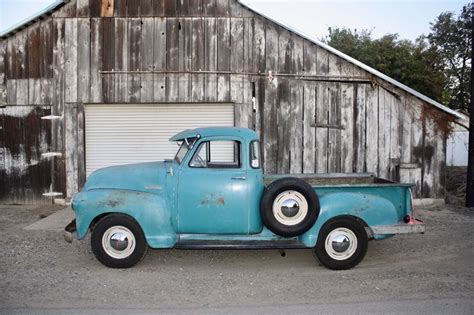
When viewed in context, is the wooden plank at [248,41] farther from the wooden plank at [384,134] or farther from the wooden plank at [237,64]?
the wooden plank at [384,134]

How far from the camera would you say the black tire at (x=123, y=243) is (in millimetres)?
6926

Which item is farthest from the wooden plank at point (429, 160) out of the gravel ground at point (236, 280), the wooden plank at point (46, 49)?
the wooden plank at point (46, 49)

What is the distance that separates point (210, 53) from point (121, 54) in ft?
7.35

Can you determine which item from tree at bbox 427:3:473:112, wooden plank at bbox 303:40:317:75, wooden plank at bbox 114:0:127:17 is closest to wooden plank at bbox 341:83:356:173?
wooden plank at bbox 303:40:317:75

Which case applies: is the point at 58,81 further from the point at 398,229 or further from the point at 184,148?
the point at 398,229

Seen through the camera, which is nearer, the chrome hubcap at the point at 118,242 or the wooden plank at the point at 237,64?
the chrome hubcap at the point at 118,242

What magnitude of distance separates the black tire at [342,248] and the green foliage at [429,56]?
2083 centimetres

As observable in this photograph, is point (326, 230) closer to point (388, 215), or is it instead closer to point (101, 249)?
point (388, 215)

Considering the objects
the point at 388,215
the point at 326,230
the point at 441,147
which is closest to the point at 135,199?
the point at 326,230

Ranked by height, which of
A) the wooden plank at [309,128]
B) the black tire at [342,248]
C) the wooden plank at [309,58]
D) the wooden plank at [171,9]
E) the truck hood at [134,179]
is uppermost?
the wooden plank at [171,9]

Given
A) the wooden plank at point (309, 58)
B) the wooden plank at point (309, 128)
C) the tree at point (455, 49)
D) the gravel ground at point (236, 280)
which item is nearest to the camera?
the gravel ground at point (236, 280)

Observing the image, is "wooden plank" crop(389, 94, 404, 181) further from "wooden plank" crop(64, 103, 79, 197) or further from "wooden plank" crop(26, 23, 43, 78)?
"wooden plank" crop(26, 23, 43, 78)

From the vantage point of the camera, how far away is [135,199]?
6949mm

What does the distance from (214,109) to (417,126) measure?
517 cm
